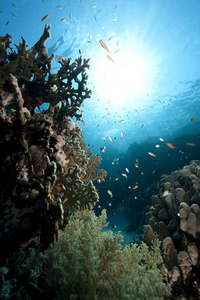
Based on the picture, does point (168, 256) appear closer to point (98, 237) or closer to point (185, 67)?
point (98, 237)

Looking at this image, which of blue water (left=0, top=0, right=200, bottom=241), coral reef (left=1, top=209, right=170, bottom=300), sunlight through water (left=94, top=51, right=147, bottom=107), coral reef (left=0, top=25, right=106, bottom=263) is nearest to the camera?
coral reef (left=1, top=209, right=170, bottom=300)

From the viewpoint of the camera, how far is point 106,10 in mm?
13453

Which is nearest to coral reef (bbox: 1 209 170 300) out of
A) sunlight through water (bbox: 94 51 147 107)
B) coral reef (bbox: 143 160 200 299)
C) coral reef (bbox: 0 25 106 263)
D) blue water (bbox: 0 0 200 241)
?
coral reef (bbox: 0 25 106 263)

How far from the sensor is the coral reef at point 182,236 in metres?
2.99

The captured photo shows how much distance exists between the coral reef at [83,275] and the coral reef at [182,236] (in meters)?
1.79

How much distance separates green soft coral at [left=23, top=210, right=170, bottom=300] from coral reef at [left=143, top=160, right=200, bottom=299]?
57.2 inches

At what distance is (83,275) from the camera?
5.52ft

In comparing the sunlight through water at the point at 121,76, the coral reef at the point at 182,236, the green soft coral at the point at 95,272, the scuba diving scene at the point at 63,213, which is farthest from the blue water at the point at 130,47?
the green soft coral at the point at 95,272

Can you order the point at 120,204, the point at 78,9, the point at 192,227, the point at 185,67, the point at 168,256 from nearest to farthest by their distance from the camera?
1. the point at 168,256
2. the point at 192,227
3. the point at 78,9
4. the point at 120,204
5. the point at 185,67

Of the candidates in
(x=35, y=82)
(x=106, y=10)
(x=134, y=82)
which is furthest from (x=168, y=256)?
(x=134, y=82)

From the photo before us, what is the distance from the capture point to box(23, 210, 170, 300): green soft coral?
1.58 meters

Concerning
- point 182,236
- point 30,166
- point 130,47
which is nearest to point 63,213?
point 30,166

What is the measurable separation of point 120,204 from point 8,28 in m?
22.5

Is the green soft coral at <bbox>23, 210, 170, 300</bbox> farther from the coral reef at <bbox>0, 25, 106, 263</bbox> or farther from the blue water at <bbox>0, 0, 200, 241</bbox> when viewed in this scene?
the blue water at <bbox>0, 0, 200, 241</bbox>
